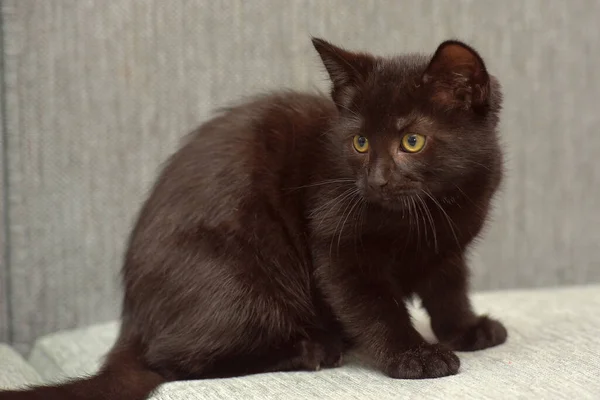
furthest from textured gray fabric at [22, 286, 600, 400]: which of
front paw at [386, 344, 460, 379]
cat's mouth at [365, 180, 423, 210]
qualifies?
cat's mouth at [365, 180, 423, 210]

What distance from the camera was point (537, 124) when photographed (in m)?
2.30

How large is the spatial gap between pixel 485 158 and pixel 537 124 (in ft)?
3.55

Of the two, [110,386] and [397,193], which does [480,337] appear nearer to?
[397,193]

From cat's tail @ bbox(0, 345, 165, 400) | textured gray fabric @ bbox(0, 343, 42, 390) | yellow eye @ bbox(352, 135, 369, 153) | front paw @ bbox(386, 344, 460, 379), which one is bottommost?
textured gray fabric @ bbox(0, 343, 42, 390)

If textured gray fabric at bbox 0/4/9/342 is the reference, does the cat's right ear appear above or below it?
above

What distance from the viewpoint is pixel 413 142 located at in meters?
1.23

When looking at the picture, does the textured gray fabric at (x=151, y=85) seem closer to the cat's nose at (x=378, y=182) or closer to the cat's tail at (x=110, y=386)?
the cat's tail at (x=110, y=386)

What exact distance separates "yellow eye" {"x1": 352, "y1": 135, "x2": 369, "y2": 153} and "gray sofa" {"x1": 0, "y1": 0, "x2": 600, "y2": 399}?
1.48ft

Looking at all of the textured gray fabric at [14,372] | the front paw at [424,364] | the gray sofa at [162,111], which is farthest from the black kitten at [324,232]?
the gray sofa at [162,111]

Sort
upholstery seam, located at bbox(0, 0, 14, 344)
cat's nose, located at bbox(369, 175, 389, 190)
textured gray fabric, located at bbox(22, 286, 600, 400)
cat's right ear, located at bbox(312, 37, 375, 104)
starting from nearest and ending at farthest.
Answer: textured gray fabric, located at bbox(22, 286, 600, 400), cat's nose, located at bbox(369, 175, 389, 190), cat's right ear, located at bbox(312, 37, 375, 104), upholstery seam, located at bbox(0, 0, 14, 344)

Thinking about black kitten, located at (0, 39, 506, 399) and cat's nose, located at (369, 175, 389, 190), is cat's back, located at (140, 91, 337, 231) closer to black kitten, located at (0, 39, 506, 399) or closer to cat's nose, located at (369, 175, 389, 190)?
black kitten, located at (0, 39, 506, 399)

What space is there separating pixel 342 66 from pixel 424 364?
507 mm

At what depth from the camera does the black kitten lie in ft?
4.06

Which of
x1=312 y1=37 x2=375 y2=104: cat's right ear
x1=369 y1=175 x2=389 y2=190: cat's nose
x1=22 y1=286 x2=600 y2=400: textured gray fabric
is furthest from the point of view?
x1=312 y1=37 x2=375 y2=104: cat's right ear
